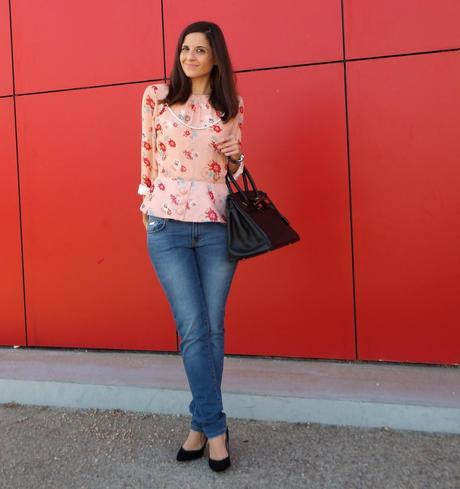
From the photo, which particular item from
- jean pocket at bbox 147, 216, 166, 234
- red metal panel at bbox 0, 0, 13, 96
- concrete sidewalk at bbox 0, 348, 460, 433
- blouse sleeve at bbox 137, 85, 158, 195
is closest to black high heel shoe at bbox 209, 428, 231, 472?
concrete sidewalk at bbox 0, 348, 460, 433

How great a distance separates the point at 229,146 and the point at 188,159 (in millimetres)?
189

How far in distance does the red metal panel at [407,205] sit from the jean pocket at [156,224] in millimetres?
1527

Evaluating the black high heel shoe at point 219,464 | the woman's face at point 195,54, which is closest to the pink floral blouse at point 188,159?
the woman's face at point 195,54

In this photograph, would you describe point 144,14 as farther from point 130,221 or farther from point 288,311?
point 288,311

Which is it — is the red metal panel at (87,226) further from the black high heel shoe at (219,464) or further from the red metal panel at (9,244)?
the black high heel shoe at (219,464)

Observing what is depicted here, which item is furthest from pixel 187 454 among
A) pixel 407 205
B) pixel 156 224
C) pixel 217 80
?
pixel 407 205

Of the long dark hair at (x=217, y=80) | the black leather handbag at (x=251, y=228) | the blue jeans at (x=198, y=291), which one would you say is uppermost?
the long dark hair at (x=217, y=80)

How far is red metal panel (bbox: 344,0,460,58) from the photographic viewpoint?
309cm

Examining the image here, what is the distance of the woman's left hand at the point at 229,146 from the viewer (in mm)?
2225

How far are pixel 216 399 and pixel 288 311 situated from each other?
51.5 inches

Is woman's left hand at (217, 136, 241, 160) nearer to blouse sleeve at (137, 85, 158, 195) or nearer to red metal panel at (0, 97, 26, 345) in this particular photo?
blouse sleeve at (137, 85, 158, 195)

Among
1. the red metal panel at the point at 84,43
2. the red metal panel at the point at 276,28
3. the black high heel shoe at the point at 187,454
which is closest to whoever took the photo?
the black high heel shoe at the point at 187,454

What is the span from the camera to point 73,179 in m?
3.79

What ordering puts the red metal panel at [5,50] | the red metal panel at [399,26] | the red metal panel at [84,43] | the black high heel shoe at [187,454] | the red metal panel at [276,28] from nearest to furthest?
1. the black high heel shoe at [187,454]
2. the red metal panel at [399,26]
3. the red metal panel at [276,28]
4. the red metal panel at [84,43]
5. the red metal panel at [5,50]
